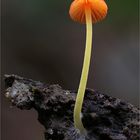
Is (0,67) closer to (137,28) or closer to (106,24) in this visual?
(106,24)

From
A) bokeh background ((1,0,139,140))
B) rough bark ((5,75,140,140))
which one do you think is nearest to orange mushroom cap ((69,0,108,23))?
rough bark ((5,75,140,140))

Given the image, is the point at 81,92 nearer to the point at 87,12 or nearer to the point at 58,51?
the point at 87,12

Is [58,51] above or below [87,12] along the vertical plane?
below

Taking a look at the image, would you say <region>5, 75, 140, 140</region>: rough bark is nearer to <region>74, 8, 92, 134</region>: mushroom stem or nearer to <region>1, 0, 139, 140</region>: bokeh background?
<region>74, 8, 92, 134</region>: mushroom stem

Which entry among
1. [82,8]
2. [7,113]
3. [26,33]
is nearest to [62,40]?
[26,33]

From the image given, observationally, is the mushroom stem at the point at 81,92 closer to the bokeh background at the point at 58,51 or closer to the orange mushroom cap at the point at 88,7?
the orange mushroom cap at the point at 88,7

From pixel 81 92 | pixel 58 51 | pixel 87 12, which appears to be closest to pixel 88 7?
pixel 87 12
